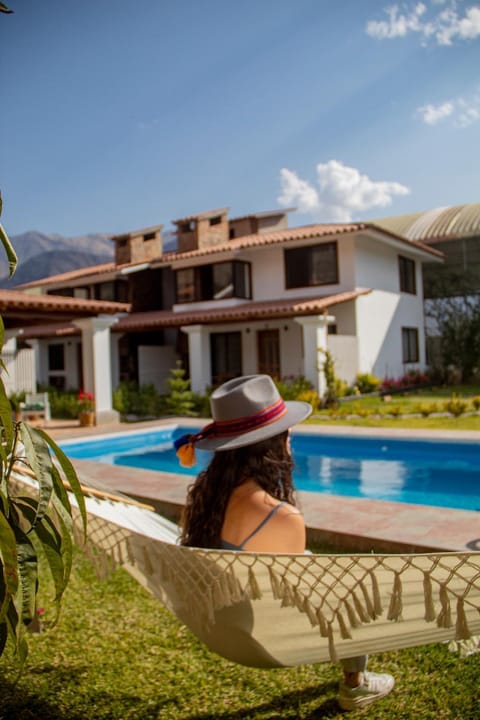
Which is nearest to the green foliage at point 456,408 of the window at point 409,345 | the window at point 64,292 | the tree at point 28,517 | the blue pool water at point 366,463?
the blue pool water at point 366,463

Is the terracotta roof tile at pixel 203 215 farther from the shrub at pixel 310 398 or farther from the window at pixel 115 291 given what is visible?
the shrub at pixel 310 398

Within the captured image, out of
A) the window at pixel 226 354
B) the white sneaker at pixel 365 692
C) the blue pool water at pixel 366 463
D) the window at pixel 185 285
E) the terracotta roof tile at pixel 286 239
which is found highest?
the terracotta roof tile at pixel 286 239

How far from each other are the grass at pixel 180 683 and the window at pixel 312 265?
629 inches

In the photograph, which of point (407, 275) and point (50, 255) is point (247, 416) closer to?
point (407, 275)

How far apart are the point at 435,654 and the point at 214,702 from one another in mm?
1103

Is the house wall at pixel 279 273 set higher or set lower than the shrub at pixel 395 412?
higher

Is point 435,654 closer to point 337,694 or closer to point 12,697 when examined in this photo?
point 337,694

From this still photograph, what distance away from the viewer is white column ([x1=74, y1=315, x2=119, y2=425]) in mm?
15058

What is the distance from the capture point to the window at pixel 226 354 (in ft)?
66.6

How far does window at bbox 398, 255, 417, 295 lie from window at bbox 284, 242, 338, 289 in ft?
12.2

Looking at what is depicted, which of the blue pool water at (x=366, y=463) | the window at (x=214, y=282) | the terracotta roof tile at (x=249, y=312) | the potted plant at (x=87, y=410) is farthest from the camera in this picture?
the window at (x=214, y=282)

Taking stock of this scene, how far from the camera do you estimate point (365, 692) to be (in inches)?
102

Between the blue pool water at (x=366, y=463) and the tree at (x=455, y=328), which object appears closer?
the blue pool water at (x=366, y=463)

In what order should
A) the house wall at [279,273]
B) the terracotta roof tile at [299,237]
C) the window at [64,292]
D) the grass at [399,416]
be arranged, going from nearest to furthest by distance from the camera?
the grass at [399,416] → the terracotta roof tile at [299,237] → the house wall at [279,273] → the window at [64,292]
